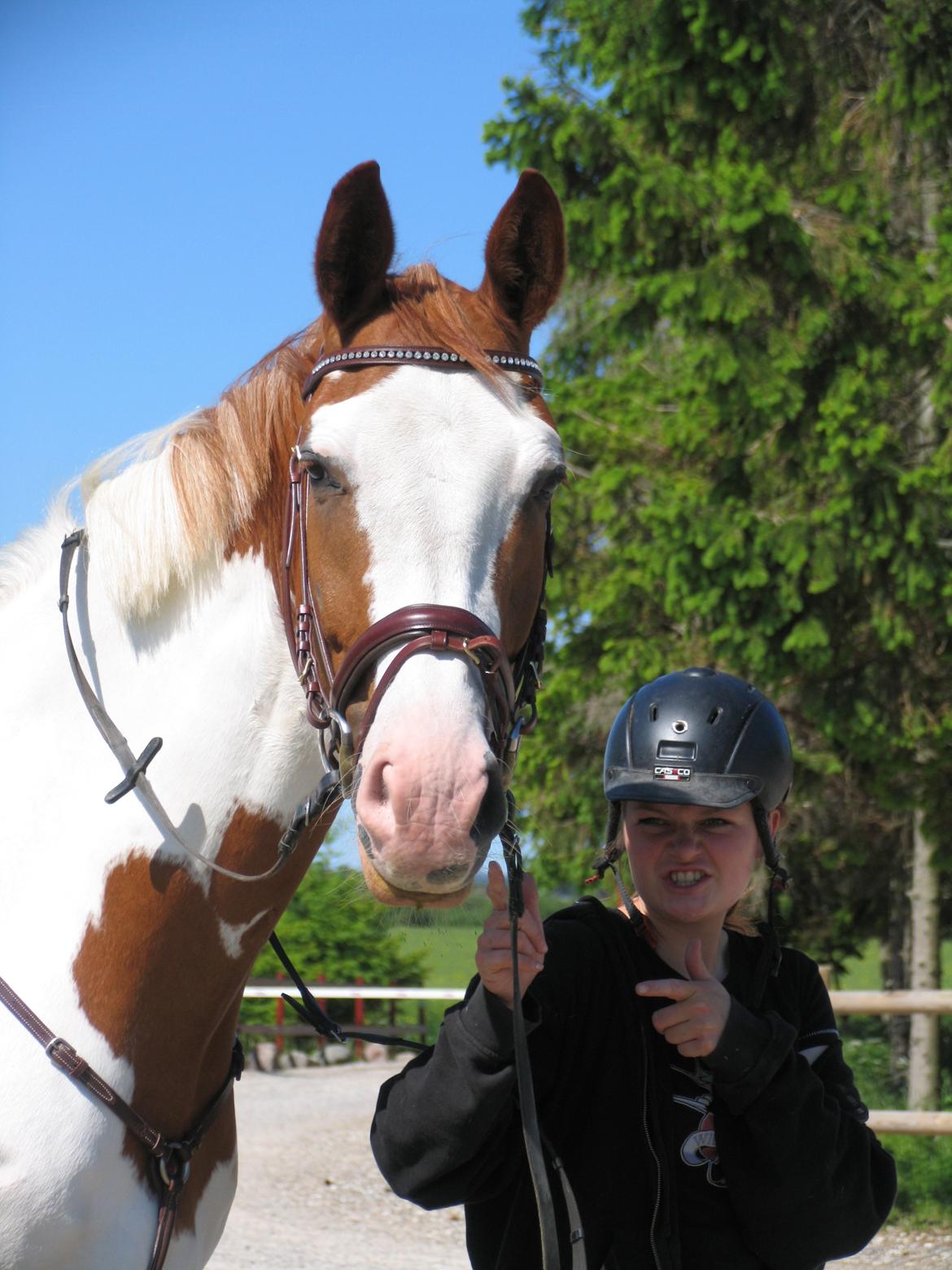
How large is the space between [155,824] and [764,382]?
6.59m

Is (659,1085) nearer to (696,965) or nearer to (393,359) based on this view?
(696,965)

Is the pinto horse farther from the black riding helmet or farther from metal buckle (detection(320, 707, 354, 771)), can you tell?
the black riding helmet

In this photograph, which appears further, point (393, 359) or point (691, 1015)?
point (393, 359)

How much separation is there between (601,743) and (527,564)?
8.21 meters

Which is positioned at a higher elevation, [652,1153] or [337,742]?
[337,742]

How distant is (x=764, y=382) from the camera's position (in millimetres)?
8016

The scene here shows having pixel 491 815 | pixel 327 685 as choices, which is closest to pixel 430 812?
pixel 491 815

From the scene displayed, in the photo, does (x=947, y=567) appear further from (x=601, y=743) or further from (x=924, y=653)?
(x=601, y=743)

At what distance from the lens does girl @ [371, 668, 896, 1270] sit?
1.98m

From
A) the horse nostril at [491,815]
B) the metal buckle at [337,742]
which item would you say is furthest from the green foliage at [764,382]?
the horse nostril at [491,815]

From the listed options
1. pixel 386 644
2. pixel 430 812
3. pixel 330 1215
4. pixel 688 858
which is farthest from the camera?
pixel 330 1215

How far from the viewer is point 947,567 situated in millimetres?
7926

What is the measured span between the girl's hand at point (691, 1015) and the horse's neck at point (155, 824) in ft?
2.29

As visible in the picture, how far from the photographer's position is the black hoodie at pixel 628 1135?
6.46 ft
